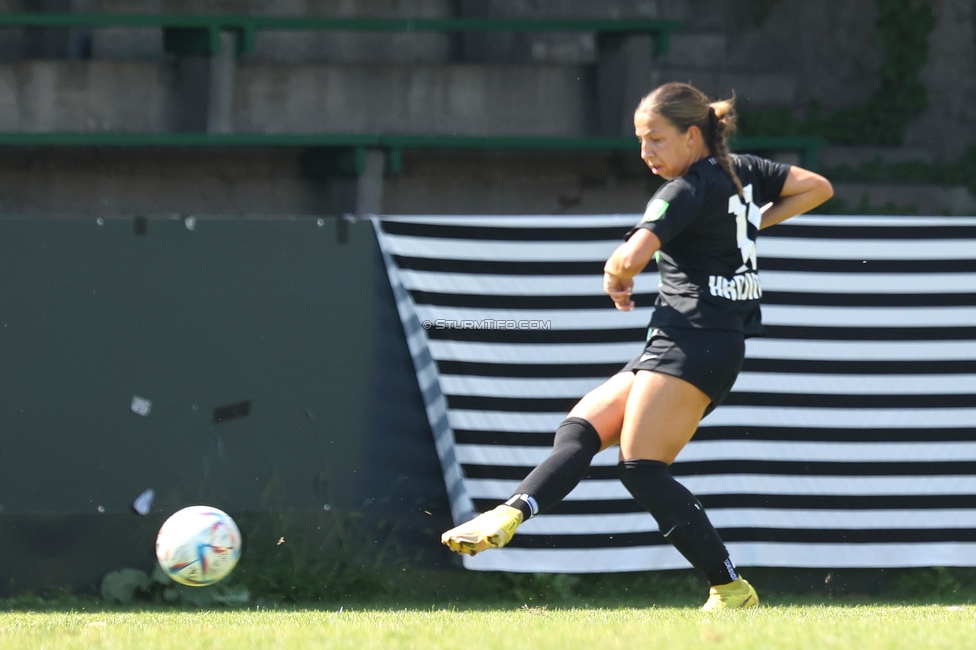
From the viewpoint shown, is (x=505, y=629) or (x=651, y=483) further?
(x=651, y=483)

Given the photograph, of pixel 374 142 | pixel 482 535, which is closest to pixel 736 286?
pixel 482 535

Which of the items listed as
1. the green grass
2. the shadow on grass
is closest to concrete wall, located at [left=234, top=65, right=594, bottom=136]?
the shadow on grass

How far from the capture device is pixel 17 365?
5.55 metres

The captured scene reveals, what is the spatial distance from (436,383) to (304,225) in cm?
88

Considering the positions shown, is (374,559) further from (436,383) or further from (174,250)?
(174,250)

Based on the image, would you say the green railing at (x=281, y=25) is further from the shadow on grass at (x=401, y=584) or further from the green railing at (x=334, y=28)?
the shadow on grass at (x=401, y=584)

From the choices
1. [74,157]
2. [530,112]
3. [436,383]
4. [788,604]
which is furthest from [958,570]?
[74,157]

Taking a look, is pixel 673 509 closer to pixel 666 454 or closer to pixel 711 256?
pixel 666 454

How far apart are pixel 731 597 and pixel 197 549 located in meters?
1.83

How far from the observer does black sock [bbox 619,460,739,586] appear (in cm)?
445

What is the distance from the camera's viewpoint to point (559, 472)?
439cm

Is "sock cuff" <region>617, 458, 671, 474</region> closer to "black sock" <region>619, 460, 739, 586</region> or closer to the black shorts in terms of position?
"black sock" <region>619, 460, 739, 586</region>

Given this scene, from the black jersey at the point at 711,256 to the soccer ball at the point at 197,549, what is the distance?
5.48 ft

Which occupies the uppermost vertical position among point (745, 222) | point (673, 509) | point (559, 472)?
point (745, 222)
